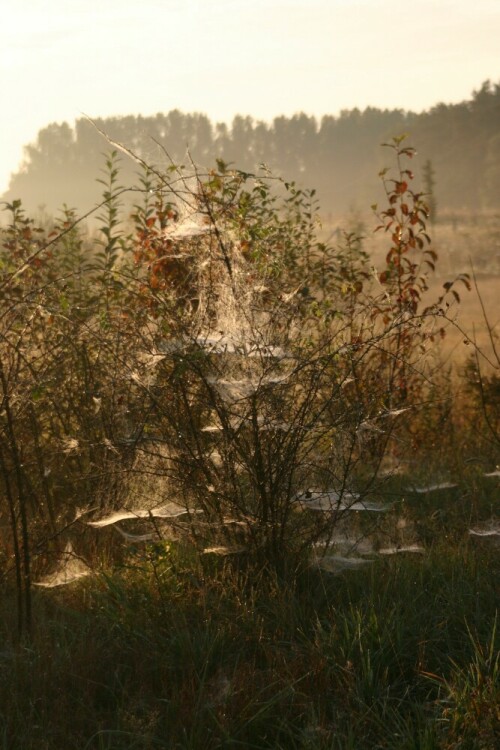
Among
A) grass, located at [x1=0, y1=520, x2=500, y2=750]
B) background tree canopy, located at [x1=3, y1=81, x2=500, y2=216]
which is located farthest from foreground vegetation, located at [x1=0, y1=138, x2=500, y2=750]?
background tree canopy, located at [x1=3, y1=81, x2=500, y2=216]

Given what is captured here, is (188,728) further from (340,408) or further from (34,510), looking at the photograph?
(34,510)

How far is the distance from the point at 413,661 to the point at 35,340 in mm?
3042

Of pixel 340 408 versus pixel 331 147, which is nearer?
pixel 340 408

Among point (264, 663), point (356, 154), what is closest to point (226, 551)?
point (264, 663)

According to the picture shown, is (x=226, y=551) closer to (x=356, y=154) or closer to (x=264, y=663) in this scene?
(x=264, y=663)

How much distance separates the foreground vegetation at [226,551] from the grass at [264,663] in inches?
0.5

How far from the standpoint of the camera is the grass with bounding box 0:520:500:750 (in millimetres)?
3193

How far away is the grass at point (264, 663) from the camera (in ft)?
10.5

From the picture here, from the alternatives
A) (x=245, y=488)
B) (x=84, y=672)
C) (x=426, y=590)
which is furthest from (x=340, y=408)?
(x=84, y=672)

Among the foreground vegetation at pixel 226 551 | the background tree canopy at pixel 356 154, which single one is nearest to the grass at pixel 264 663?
the foreground vegetation at pixel 226 551

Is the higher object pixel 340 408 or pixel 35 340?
pixel 35 340

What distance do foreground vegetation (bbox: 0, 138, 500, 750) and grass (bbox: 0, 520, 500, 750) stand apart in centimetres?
1

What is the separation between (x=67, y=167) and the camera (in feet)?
338

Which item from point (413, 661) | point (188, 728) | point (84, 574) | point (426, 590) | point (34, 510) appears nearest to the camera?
point (188, 728)
